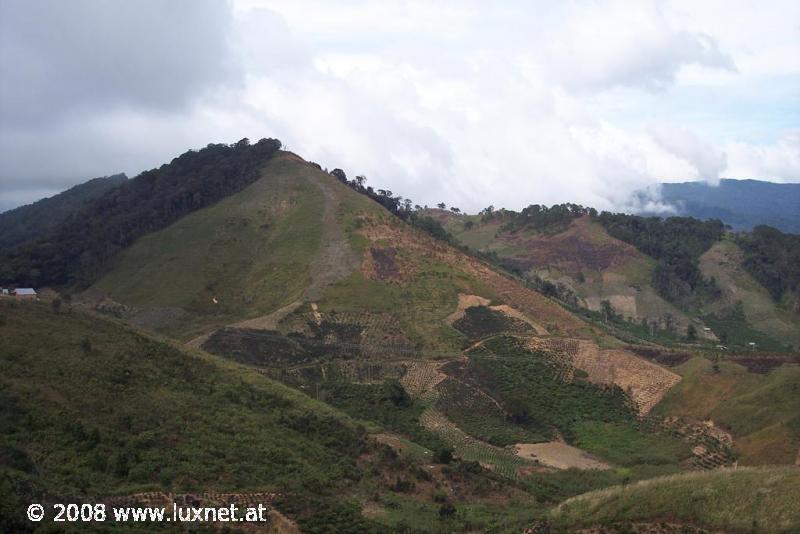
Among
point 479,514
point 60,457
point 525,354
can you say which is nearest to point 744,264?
point 525,354

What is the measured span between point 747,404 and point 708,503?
967 inches

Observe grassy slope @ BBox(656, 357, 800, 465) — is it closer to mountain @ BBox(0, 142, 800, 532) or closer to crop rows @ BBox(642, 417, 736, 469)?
mountain @ BBox(0, 142, 800, 532)

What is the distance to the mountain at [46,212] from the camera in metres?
121

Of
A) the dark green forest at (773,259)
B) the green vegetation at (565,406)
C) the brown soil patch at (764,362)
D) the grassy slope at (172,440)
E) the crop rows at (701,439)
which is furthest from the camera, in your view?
the dark green forest at (773,259)

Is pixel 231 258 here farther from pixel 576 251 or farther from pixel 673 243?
pixel 673 243

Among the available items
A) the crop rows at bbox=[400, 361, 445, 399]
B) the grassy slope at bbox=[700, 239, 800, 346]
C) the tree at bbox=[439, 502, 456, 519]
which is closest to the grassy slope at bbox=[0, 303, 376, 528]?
the tree at bbox=[439, 502, 456, 519]

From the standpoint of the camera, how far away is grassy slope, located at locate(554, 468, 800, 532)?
2441 centimetres

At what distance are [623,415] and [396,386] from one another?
1589 cm

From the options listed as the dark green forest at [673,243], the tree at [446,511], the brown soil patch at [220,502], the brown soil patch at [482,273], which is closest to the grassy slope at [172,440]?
the tree at [446,511]

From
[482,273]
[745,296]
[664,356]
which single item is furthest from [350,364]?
[745,296]

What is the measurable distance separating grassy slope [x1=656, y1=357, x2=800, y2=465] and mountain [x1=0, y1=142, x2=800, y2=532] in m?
0.19

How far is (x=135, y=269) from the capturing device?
259 feet

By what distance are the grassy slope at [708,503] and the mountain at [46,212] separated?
104 metres

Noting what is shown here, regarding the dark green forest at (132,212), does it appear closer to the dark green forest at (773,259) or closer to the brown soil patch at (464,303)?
the brown soil patch at (464,303)
